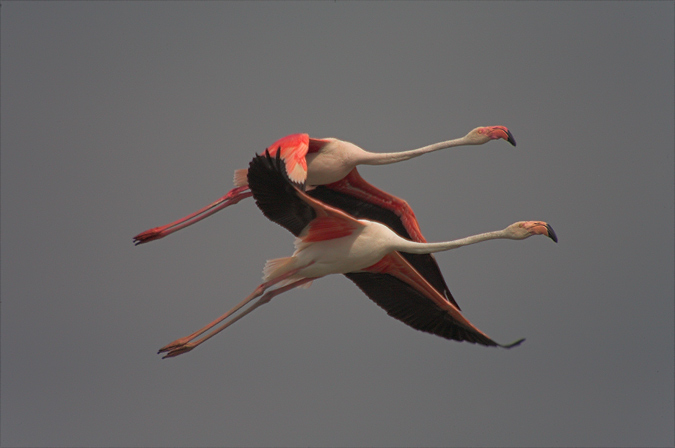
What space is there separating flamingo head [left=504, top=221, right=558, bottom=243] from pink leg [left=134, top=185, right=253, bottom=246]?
142 inches

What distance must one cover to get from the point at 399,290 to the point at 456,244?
1767mm

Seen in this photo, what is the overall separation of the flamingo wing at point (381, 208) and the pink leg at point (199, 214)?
1025 millimetres

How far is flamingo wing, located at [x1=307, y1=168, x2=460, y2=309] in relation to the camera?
14094mm

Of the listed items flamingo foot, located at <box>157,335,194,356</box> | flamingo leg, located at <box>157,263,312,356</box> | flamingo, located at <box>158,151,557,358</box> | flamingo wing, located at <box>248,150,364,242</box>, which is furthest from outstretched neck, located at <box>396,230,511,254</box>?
flamingo foot, located at <box>157,335,194,356</box>

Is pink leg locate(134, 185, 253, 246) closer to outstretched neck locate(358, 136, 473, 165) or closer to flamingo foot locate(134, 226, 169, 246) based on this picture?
flamingo foot locate(134, 226, 169, 246)

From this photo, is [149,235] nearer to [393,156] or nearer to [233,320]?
[233,320]

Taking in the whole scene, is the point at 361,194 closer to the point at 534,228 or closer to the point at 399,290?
the point at 399,290

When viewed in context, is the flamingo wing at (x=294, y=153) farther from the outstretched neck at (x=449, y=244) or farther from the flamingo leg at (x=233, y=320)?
the flamingo leg at (x=233, y=320)

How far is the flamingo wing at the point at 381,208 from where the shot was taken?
1409 cm

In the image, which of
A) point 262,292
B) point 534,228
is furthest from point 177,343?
point 534,228

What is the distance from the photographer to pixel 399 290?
13.7 m

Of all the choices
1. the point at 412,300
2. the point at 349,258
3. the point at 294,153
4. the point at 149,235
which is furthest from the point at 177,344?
the point at 412,300

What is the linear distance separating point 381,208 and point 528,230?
2935 millimetres

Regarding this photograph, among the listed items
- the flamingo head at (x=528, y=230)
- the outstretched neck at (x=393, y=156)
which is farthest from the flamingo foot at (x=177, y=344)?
the flamingo head at (x=528, y=230)
